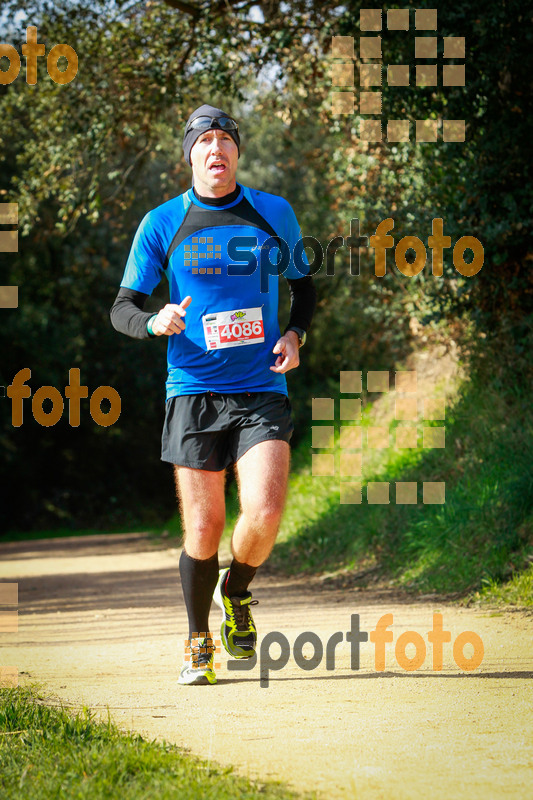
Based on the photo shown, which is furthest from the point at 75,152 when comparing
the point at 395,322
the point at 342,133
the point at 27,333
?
the point at 27,333

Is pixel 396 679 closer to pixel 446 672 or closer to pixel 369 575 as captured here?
pixel 446 672

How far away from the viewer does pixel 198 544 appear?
14.3 ft

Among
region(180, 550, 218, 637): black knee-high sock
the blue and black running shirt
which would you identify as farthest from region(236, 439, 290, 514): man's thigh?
region(180, 550, 218, 637): black knee-high sock

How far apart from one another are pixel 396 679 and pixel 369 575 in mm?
4748

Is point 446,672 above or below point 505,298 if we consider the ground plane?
below

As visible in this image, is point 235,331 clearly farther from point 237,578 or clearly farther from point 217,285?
point 237,578

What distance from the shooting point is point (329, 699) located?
150 inches

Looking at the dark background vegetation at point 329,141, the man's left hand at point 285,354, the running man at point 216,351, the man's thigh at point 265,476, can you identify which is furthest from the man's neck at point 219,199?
the dark background vegetation at point 329,141

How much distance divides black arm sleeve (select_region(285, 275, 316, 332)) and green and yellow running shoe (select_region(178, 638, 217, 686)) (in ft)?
5.10

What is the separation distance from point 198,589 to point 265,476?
26.0 inches

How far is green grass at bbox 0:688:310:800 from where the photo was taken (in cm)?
260

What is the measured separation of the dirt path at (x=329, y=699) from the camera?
2840 millimetres

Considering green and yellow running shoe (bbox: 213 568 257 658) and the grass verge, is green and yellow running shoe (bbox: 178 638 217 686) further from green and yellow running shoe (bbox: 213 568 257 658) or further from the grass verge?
the grass verge

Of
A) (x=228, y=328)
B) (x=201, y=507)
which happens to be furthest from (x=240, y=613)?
(x=228, y=328)
